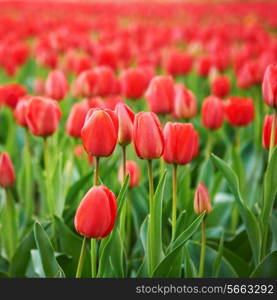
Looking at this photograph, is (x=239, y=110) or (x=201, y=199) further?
(x=239, y=110)

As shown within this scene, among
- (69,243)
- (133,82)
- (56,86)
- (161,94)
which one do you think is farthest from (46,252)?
(133,82)

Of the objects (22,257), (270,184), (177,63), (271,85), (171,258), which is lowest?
(22,257)

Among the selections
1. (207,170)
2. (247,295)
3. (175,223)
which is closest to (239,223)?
(207,170)

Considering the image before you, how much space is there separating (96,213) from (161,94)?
27.7 inches

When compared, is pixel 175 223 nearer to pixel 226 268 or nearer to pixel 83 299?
pixel 226 268

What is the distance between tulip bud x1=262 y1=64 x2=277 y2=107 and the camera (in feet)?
4.41

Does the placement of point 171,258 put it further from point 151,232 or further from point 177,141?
point 177,141

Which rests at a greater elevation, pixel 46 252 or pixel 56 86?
pixel 56 86

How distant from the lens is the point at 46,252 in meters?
1.33

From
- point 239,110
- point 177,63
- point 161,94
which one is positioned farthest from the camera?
point 177,63

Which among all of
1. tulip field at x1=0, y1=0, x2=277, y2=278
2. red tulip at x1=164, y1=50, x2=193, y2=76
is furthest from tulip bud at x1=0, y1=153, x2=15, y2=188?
red tulip at x1=164, y1=50, x2=193, y2=76

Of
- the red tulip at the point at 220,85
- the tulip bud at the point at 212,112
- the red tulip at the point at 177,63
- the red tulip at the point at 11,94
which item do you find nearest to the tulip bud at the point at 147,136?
the tulip bud at the point at 212,112

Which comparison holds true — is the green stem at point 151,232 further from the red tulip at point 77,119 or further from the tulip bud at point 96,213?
the red tulip at point 77,119

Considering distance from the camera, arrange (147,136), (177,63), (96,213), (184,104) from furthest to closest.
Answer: (177,63) < (184,104) < (147,136) < (96,213)
